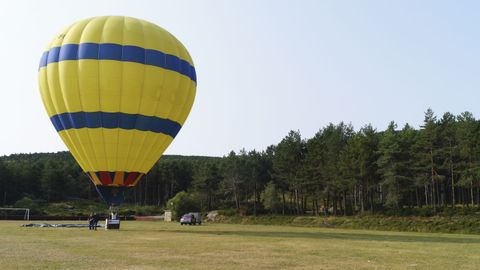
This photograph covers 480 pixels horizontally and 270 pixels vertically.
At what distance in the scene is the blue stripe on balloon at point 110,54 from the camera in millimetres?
31469

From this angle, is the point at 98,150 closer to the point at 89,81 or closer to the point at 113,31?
the point at 89,81

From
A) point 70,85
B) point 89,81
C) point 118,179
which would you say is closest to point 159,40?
point 89,81

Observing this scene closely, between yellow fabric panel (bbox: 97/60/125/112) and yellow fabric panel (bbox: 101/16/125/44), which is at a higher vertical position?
yellow fabric panel (bbox: 101/16/125/44)

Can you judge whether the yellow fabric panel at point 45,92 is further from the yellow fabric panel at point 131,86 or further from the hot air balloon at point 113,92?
the yellow fabric panel at point 131,86

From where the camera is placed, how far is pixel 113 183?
33.3 m

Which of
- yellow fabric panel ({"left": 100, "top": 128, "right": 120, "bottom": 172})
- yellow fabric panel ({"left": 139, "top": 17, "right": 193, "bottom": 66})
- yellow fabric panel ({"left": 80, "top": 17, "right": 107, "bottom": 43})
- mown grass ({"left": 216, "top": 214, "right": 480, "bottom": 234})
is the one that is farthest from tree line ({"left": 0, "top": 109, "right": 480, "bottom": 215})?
yellow fabric panel ({"left": 80, "top": 17, "right": 107, "bottom": 43})

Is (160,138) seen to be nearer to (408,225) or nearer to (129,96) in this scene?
(129,96)

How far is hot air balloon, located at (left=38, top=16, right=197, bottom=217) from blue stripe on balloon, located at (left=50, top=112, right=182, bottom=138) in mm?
43

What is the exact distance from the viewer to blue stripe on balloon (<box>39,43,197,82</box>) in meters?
31.5

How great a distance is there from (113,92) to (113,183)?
633 centimetres

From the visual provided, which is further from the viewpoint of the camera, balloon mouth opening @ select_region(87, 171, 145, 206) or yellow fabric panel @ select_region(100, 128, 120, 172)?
balloon mouth opening @ select_region(87, 171, 145, 206)

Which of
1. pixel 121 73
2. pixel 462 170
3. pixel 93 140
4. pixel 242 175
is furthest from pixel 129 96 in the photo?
pixel 242 175

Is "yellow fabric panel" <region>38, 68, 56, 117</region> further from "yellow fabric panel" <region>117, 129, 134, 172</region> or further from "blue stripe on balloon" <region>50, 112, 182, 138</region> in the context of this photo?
"yellow fabric panel" <region>117, 129, 134, 172</region>

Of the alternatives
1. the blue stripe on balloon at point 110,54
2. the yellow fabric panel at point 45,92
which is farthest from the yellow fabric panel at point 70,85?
the yellow fabric panel at point 45,92
